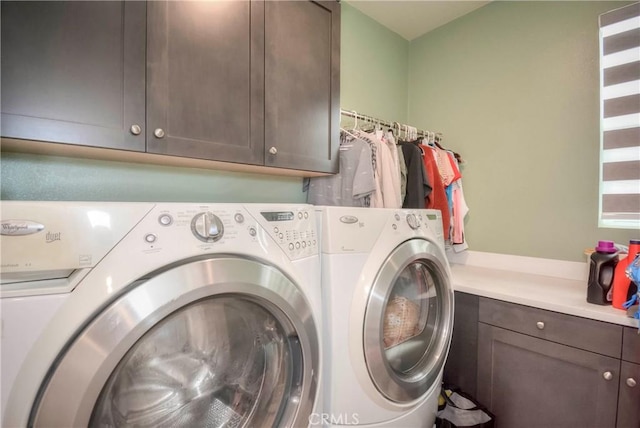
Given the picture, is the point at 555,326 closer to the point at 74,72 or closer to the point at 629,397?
the point at 629,397

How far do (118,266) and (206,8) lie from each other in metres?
0.97

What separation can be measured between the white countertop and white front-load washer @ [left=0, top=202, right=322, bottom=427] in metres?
0.98

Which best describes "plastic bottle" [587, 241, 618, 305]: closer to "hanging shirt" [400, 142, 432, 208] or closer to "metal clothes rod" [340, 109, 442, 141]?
"hanging shirt" [400, 142, 432, 208]

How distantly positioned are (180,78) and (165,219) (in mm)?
628

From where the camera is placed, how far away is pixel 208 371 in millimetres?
756

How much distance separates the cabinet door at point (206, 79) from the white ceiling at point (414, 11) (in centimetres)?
116

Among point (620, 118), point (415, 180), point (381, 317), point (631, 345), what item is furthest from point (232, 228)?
point (620, 118)

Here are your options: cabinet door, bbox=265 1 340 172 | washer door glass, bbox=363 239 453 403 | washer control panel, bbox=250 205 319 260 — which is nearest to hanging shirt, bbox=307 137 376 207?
cabinet door, bbox=265 1 340 172

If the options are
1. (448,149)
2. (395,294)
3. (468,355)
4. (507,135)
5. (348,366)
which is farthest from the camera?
(448,149)

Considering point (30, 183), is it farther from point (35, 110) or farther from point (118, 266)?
point (118, 266)

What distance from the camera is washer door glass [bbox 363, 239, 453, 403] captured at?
3.12 ft

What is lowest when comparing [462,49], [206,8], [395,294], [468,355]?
[468,355]

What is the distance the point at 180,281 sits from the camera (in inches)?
23.0

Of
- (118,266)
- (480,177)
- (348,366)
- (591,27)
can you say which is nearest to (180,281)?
(118,266)
